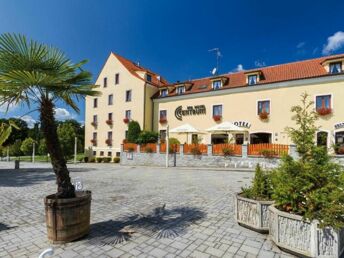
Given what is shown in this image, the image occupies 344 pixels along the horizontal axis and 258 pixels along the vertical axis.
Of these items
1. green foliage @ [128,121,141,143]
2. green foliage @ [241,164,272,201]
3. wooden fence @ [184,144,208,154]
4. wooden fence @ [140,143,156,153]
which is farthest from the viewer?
green foliage @ [128,121,141,143]

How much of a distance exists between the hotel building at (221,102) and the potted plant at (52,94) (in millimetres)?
13134

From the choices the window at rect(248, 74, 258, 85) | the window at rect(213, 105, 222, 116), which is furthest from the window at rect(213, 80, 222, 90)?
the window at rect(248, 74, 258, 85)

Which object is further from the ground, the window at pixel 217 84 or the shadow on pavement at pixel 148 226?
the window at pixel 217 84

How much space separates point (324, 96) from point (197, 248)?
19889 millimetres

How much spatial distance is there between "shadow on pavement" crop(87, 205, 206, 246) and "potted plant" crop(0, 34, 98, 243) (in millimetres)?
432

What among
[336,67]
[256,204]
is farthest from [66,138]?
[336,67]

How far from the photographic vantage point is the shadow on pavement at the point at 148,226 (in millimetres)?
4373

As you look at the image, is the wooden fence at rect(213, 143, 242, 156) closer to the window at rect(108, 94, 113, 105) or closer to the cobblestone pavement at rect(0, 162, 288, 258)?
the cobblestone pavement at rect(0, 162, 288, 258)

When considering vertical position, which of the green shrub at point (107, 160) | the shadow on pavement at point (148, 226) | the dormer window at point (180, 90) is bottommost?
the green shrub at point (107, 160)

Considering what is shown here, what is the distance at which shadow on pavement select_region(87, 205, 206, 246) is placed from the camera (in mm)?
4373

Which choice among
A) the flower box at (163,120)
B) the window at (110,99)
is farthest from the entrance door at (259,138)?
the window at (110,99)

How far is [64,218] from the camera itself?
393 centimetres

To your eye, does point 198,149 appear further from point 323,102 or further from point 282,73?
point 282,73

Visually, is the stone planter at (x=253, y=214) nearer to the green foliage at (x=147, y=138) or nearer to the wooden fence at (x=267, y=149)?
the wooden fence at (x=267, y=149)
